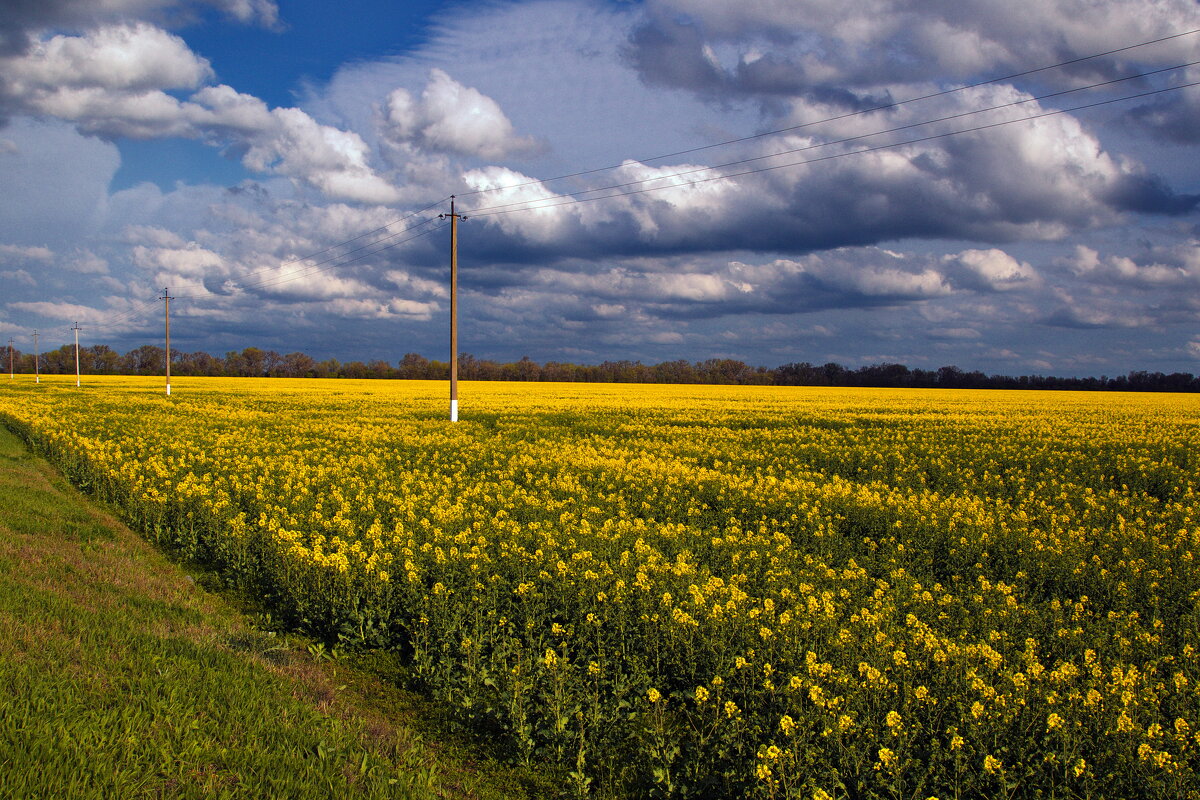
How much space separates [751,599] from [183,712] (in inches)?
197

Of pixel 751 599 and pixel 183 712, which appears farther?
pixel 751 599

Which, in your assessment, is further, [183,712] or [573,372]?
[573,372]

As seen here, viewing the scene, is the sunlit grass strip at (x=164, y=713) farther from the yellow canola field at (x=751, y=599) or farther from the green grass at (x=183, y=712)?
the yellow canola field at (x=751, y=599)

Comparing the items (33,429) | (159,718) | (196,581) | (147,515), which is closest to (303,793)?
(159,718)

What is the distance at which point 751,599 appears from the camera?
718 cm

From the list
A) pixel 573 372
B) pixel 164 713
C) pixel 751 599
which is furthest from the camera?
pixel 573 372

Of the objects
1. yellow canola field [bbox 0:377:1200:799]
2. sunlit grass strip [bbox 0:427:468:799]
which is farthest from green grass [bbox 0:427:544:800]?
yellow canola field [bbox 0:377:1200:799]

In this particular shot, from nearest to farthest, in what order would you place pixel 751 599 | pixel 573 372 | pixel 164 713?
pixel 164 713, pixel 751 599, pixel 573 372

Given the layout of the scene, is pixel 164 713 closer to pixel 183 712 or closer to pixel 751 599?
pixel 183 712

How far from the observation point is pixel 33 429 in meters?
26.5

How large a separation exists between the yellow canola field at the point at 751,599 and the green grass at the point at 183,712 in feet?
2.05

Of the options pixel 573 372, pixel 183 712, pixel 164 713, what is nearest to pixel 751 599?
pixel 183 712

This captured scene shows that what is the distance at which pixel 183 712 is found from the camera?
4.85 m

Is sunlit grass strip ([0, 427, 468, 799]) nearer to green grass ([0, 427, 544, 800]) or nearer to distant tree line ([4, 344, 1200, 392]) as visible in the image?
green grass ([0, 427, 544, 800])
